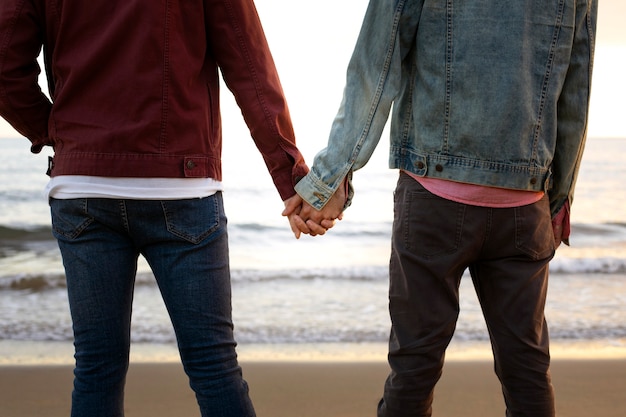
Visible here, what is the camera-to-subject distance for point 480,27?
1876 mm

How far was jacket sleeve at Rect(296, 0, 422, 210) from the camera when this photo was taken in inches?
75.9

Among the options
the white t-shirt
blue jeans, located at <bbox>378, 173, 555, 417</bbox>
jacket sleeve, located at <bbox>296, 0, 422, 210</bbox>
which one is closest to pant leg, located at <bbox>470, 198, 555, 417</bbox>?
blue jeans, located at <bbox>378, 173, 555, 417</bbox>

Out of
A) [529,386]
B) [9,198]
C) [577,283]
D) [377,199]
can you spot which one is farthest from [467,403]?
[9,198]

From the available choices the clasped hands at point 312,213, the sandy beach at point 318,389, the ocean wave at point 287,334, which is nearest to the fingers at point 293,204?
the clasped hands at point 312,213

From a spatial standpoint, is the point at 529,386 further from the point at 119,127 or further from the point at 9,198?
the point at 9,198

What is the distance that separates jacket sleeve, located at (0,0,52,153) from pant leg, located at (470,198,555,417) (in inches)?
49.3

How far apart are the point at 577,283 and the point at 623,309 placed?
0.97 metres

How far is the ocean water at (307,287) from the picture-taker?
4.79m

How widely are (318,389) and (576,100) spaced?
224 cm

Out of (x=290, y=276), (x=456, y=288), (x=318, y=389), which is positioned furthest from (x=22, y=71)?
(x=290, y=276)

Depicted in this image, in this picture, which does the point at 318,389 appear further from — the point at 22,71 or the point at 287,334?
the point at 22,71

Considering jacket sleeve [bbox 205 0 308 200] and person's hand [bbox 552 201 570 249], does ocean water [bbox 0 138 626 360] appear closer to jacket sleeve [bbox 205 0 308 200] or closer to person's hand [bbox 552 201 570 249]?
person's hand [bbox 552 201 570 249]

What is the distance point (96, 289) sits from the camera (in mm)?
1772

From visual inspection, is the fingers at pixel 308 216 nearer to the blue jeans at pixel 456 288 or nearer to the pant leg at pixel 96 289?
the blue jeans at pixel 456 288
